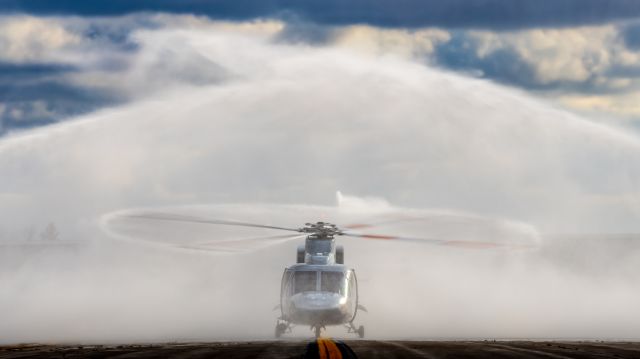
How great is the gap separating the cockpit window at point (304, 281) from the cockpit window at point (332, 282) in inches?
16.6

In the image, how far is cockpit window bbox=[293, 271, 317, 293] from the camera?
2131 inches

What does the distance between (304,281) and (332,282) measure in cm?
131

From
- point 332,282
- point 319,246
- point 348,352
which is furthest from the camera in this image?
point 319,246

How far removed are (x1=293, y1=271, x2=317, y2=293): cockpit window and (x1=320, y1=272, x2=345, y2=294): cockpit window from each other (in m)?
0.42

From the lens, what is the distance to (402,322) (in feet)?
268

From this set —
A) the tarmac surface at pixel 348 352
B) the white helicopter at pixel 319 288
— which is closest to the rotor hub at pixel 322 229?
the white helicopter at pixel 319 288

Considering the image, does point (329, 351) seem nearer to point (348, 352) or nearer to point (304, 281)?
point (348, 352)

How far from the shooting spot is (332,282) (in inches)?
2137

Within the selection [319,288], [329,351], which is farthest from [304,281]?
[329,351]

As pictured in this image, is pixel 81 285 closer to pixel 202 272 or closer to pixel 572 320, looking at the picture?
pixel 202 272

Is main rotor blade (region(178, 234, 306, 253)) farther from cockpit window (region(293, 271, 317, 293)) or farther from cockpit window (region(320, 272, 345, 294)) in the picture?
cockpit window (region(320, 272, 345, 294))

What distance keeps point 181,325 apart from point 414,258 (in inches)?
2280

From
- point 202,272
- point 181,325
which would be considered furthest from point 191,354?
point 202,272

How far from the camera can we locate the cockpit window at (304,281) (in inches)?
2131
